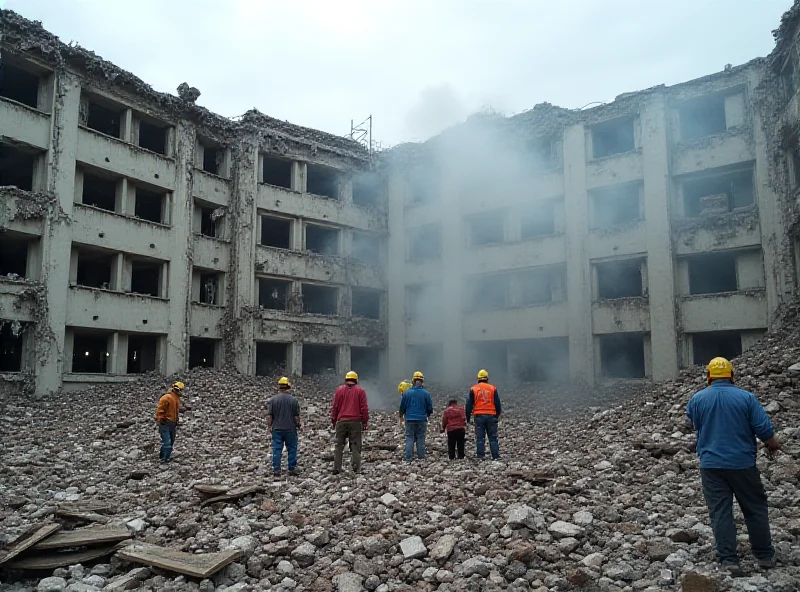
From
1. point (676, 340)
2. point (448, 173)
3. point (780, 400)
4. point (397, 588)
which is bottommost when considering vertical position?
point (397, 588)

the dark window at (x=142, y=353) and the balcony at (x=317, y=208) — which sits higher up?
the balcony at (x=317, y=208)

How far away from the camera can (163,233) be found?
21.2 metres

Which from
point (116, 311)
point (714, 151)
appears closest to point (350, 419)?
point (116, 311)

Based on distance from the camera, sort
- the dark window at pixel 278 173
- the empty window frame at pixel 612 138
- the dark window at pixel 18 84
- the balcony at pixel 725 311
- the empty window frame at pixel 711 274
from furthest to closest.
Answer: the dark window at pixel 278 173, the empty window frame at pixel 612 138, the empty window frame at pixel 711 274, the balcony at pixel 725 311, the dark window at pixel 18 84

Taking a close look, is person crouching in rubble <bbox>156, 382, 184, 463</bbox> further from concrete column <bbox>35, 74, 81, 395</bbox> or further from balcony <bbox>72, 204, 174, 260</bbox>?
balcony <bbox>72, 204, 174, 260</bbox>

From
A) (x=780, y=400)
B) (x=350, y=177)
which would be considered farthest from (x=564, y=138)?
(x=780, y=400)

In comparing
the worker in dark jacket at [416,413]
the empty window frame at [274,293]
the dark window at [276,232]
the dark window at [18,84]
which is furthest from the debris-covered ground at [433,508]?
the dark window at [276,232]

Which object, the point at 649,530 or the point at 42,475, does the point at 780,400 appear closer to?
the point at 649,530

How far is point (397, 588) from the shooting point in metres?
5.07

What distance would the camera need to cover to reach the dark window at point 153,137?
876 inches

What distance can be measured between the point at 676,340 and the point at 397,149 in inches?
555

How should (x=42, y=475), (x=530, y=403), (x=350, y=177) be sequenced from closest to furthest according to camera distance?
Answer: (x=42, y=475) < (x=530, y=403) < (x=350, y=177)

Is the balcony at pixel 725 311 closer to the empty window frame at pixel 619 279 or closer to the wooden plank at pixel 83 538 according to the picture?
the empty window frame at pixel 619 279

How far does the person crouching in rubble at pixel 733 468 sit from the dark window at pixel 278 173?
22.3m
